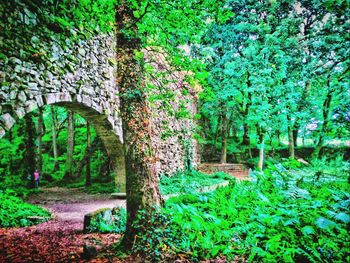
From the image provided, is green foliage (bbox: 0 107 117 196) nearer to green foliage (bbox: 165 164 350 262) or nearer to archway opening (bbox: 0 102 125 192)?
archway opening (bbox: 0 102 125 192)

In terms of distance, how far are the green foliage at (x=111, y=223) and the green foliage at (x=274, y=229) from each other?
189 cm

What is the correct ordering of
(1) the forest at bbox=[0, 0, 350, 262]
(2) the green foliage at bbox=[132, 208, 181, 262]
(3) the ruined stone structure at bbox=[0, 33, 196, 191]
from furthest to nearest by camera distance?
(3) the ruined stone structure at bbox=[0, 33, 196, 191], (2) the green foliage at bbox=[132, 208, 181, 262], (1) the forest at bbox=[0, 0, 350, 262]

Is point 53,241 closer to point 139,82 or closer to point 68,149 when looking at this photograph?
point 139,82

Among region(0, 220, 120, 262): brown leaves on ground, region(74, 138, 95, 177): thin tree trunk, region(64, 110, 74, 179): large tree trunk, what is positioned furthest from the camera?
region(64, 110, 74, 179): large tree trunk

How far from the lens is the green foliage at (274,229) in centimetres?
251

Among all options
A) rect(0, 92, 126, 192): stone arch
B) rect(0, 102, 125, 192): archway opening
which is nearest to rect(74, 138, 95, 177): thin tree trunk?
rect(0, 102, 125, 192): archway opening

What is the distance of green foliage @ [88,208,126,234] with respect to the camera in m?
5.01

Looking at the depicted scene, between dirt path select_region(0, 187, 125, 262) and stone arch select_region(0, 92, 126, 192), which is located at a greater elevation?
stone arch select_region(0, 92, 126, 192)

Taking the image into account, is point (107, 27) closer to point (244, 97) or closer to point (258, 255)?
point (258, 255)

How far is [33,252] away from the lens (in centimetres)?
387

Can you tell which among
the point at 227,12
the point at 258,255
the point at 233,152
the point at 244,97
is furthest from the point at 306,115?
the point at 258,255

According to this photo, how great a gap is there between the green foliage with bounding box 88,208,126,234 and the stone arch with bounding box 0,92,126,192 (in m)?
2.50

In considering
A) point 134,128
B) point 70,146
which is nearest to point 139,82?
point 134,128

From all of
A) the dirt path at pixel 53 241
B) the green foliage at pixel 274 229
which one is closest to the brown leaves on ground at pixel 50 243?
the dirt path at pixel 53 241
